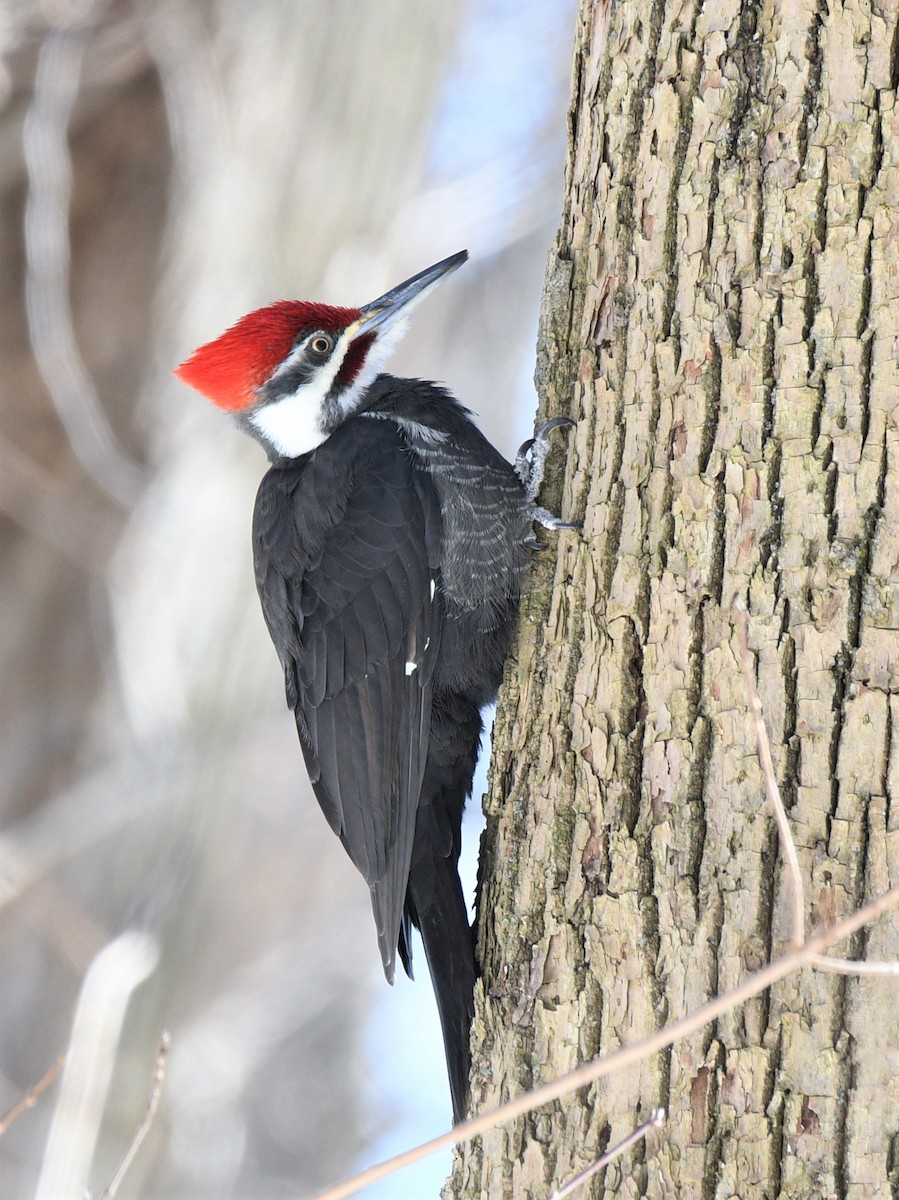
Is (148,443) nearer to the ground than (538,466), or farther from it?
farther from it

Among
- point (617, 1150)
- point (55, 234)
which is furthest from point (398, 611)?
point (55, 234)

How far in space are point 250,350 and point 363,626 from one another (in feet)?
2.73

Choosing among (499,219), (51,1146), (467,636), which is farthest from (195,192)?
(51,1146)

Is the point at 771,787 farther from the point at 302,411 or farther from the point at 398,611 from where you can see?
the point at 302,411

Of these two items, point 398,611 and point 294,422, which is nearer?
point 398,611

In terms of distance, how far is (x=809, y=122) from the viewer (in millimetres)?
1754

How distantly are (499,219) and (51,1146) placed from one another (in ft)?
12.8

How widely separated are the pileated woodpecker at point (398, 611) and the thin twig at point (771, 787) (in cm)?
79

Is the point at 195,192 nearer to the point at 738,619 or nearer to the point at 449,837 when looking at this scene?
the point at 449,837

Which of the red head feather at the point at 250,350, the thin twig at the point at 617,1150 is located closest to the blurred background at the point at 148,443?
the red head feather at the point at 250,350

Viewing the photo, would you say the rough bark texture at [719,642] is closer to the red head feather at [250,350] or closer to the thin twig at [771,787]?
the thin twig at [771,787]

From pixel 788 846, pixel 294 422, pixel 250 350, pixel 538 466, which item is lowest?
pixel 788 846

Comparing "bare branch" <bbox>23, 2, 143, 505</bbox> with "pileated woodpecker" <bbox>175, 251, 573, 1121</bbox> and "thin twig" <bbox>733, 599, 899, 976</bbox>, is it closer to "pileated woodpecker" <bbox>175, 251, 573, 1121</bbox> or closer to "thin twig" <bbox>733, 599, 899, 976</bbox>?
"pileated woodpecker" <bbox>175, 251, 573, 1121</bbox>

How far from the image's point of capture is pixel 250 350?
3.05 metres
